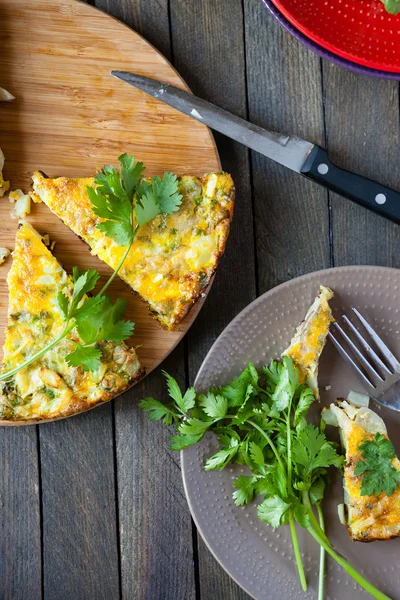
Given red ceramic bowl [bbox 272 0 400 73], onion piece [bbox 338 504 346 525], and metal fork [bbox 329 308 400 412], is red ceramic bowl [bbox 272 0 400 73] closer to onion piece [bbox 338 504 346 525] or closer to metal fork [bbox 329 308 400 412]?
metal fork [bbox 329 308 400 412]

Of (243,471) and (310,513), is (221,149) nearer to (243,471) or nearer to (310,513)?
(243,471)

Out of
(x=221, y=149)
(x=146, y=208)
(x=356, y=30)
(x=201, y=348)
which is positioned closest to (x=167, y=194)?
(x=146, y=208)

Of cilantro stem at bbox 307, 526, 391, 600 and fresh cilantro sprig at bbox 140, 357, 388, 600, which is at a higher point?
fresh cilantro sprig at bbox 140, 357, 388, 600

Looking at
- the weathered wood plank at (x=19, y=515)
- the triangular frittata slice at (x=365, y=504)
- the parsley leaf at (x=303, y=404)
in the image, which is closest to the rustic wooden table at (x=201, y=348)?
the weathered wood plank at (x=19, y=515)

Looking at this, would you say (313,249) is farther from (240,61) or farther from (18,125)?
(18,125)

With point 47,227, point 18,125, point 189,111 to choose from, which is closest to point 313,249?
point 189,111

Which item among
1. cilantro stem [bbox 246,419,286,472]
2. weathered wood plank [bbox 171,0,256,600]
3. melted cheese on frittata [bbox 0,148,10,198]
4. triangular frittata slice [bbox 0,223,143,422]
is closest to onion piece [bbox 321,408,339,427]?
cilantro stem [bbox 246,419,286,472]
